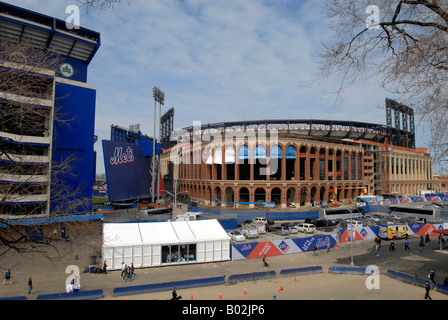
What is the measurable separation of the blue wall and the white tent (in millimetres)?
15272

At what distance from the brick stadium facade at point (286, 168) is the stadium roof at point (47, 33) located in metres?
31.3

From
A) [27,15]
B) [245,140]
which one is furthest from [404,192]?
[27,15]

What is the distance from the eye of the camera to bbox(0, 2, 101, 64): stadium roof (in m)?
38.1

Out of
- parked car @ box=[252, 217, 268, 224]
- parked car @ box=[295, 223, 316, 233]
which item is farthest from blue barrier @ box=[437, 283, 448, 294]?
parked car @ box=[252, 217, 268, 224]

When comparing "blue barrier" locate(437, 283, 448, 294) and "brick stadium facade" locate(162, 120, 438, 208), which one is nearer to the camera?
"blue barrier" locate(437, 283, 448, 294)

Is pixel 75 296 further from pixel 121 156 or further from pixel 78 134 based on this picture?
pixel 121 156

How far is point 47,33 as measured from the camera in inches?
1625

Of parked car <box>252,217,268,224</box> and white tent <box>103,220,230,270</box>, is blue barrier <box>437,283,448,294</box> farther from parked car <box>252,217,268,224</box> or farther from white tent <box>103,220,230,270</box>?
parked car <box>252,217,268,224</box>

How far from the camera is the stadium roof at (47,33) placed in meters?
38.1

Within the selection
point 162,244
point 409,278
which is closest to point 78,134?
point 162,244

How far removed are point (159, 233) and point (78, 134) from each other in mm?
21561

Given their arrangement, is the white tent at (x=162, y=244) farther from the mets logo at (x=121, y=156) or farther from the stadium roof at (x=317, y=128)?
the stadium roof at (x=317, y=128)

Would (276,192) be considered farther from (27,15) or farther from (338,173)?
(27,15)
